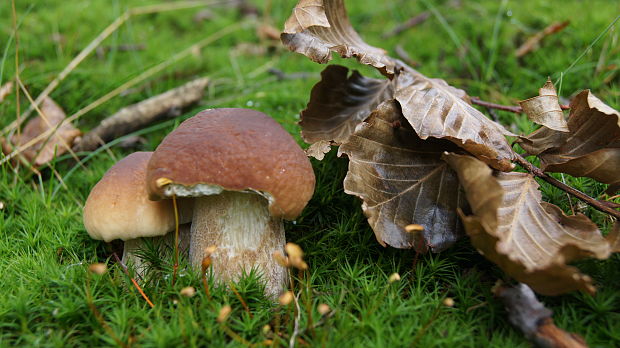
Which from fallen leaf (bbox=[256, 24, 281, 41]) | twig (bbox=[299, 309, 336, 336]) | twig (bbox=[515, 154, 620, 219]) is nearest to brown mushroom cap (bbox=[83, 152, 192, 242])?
twig (bbox=[299, 309, 336, 336])

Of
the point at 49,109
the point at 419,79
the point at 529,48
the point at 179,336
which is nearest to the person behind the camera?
the point at 179,336

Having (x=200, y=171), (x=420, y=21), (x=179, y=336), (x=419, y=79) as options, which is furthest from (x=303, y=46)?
(x=420, y=21)

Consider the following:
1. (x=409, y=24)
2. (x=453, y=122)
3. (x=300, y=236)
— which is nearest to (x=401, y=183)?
(x=453, y=122)

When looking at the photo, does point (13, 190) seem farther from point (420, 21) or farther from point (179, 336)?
point (420, 21)

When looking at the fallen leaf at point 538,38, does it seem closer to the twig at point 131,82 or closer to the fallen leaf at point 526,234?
the fallen leaf at point 526,234

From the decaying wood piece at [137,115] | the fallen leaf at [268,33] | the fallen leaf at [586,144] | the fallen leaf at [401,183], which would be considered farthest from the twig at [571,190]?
the fallen leaf at [268,33]

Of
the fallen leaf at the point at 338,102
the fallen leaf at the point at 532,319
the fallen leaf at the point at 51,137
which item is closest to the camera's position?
the fallen leaf at the point at 532,319
